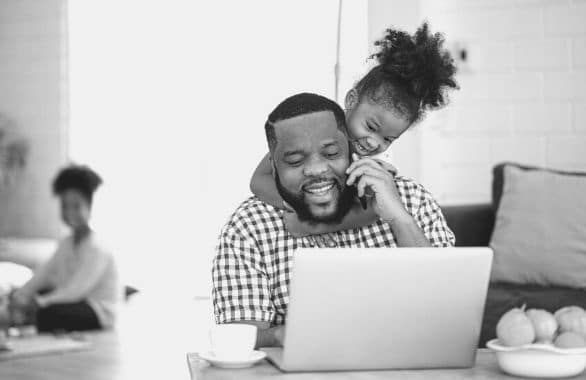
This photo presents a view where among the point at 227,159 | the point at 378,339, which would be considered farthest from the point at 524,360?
the point at 227,159

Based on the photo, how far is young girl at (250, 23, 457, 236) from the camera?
1.89m

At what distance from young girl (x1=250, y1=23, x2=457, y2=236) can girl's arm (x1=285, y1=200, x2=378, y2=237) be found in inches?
1.8

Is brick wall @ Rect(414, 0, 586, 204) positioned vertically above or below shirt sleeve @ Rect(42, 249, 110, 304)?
above

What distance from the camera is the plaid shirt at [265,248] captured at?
1.80 metres

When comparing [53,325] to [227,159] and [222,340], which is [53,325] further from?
[222,340]

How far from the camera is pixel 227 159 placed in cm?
445

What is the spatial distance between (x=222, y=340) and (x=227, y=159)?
306 cm

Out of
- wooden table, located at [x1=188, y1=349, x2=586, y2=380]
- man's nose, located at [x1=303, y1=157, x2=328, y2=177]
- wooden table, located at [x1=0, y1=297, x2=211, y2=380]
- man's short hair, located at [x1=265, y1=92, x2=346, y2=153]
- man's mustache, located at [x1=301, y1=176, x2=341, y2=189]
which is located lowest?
wooden table, located at [x1=0, y1=297, x2=211, y2=380]

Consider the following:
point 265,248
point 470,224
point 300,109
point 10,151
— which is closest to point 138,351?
point 10,151

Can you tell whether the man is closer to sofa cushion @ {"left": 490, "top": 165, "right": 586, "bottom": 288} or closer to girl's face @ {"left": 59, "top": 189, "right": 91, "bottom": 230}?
sofa cushion @ {"left": 490, "top": 165, "right": 586, "bottom": 288}

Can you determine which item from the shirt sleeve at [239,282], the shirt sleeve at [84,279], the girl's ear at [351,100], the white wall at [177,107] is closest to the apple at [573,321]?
the shirt sleeve at [239,282]

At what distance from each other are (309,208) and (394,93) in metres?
0.34

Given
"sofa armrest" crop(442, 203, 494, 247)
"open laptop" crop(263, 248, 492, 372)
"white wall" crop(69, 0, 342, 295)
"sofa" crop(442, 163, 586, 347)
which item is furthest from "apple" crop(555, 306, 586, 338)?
"white wall" crop(69, 0, 342, 295)

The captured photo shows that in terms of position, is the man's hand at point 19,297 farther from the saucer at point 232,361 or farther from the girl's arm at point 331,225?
the saucer at point 232,361
